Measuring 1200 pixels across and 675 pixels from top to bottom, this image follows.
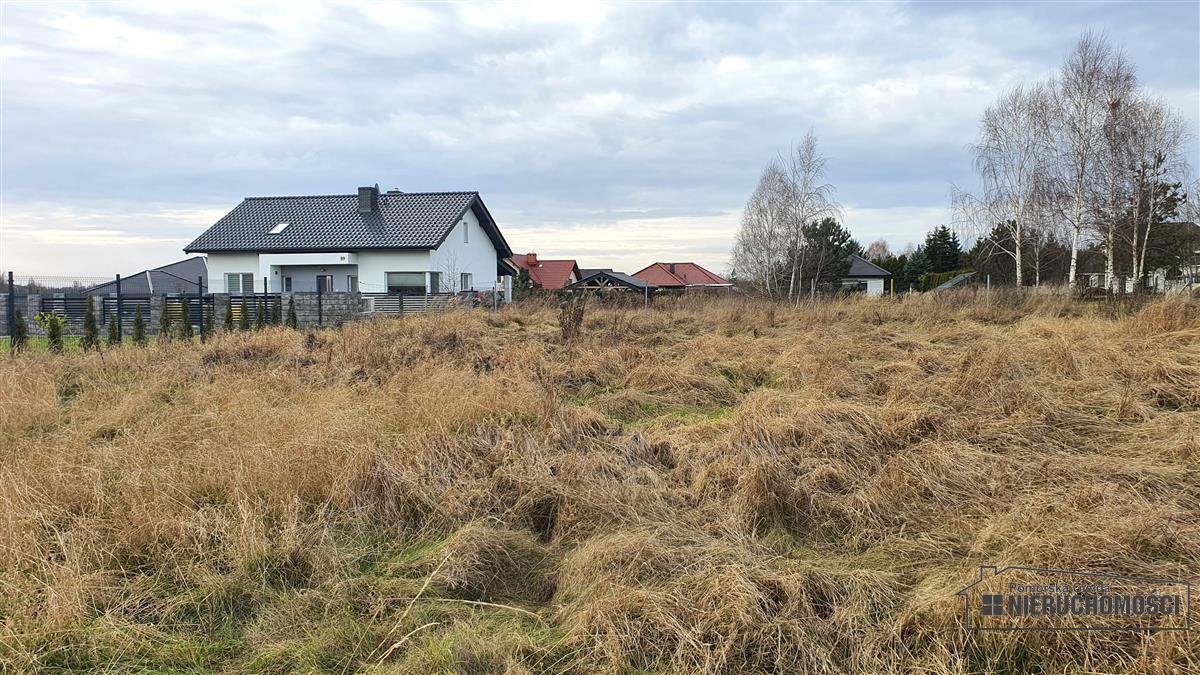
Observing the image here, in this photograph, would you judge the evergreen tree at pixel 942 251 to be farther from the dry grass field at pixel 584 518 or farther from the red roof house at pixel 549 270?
the dry grass field at pixel 584 518

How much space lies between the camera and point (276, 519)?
3771mm

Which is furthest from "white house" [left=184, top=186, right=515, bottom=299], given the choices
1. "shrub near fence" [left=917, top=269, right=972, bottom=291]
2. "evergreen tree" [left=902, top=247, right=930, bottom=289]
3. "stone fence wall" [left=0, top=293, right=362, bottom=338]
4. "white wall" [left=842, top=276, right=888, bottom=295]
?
"evergreen tree" [left=902, top=247, right=930, bottom=289]

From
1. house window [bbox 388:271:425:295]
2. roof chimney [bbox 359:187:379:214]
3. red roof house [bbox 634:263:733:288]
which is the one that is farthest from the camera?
red roof house [bbox 634:263:733:288]

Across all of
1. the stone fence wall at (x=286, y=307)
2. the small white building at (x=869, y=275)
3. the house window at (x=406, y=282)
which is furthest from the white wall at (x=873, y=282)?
the stone fence wall at (x=286, y=307)

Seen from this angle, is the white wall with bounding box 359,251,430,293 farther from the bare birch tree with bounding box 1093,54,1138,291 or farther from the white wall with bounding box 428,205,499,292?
the bare birch tree with bounding box 1093,54,1138,291

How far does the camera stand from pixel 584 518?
12.7 ft

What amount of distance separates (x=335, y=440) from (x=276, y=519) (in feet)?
2.86

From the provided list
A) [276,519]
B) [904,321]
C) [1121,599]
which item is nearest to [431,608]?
[276,519]

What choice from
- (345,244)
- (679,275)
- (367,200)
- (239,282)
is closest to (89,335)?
(345,244)

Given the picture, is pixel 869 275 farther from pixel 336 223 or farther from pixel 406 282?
pixel 336 223

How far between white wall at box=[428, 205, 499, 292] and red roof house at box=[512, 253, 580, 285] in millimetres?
14215

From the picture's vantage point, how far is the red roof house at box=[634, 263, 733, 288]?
61.2m

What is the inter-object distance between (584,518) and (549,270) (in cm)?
4955

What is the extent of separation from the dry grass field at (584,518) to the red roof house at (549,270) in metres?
43.0
